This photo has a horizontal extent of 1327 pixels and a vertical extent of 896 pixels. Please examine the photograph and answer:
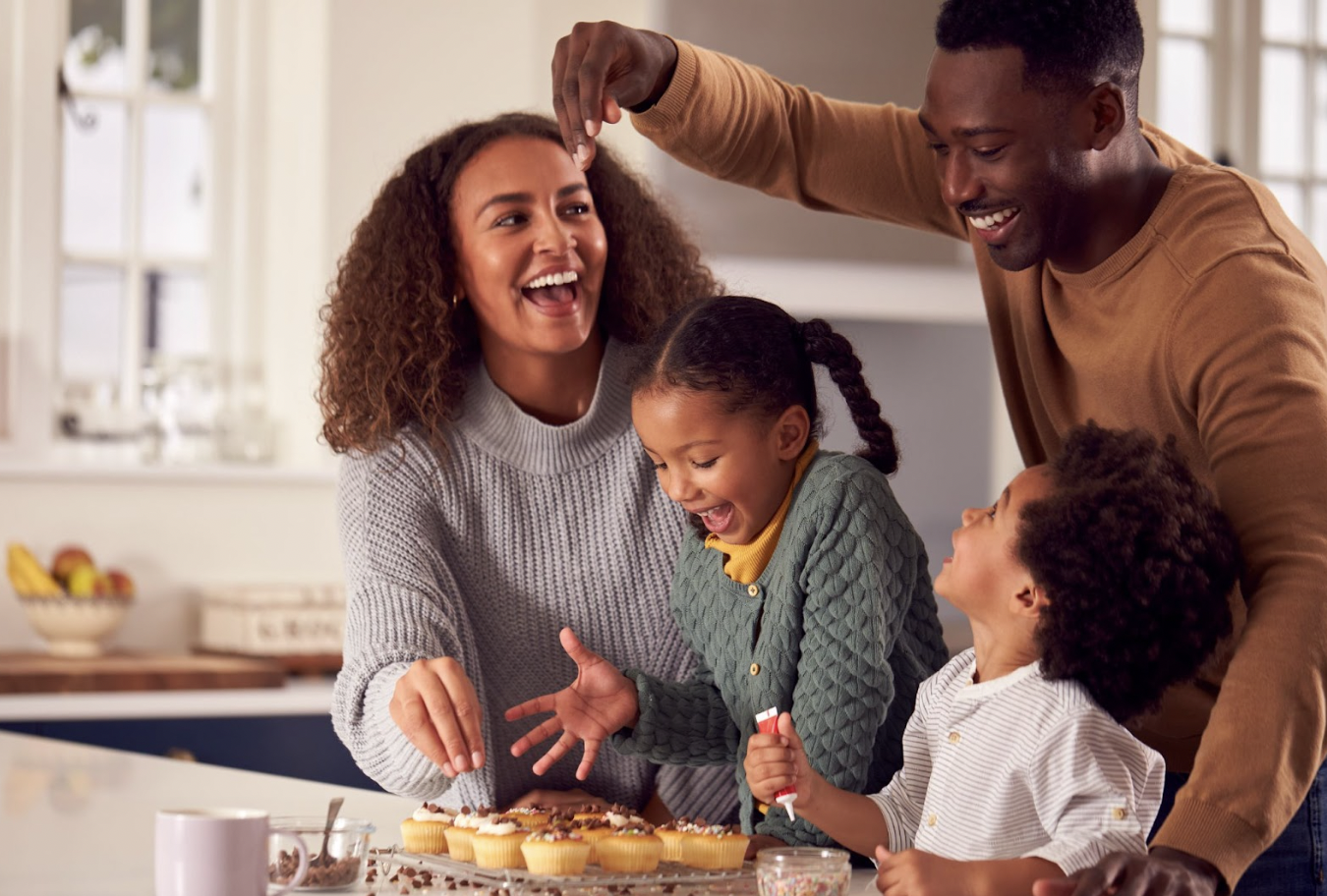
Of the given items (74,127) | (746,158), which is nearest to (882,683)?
(746,158)

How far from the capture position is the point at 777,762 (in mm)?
1354

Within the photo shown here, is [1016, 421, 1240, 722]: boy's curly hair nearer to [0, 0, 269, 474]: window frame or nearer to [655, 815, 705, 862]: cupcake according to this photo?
[655, 815, 705, 862]: cupcake

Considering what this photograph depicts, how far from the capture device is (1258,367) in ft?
4.32

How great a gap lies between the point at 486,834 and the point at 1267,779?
0.62 m

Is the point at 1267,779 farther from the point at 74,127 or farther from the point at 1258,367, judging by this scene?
the point at 74,127

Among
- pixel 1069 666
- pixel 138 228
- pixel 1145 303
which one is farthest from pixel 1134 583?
pixel 138 228

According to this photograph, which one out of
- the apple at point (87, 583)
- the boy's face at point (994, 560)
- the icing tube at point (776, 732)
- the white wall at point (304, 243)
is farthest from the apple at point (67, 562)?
the boy's face at point (994, 560)

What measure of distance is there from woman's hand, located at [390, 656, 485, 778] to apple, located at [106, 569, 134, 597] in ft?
7.48

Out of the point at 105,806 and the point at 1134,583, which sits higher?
the point at 1134,583

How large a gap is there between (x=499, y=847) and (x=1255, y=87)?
13.1 ft

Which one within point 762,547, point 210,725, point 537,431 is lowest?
point 210,725

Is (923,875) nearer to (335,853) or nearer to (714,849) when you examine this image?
(714,849)

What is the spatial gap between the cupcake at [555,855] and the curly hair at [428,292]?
64 centimetres

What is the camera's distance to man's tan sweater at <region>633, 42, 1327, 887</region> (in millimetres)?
1196
